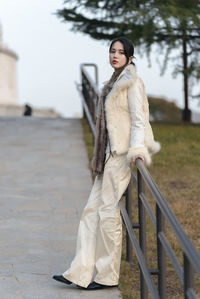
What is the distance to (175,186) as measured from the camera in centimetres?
859

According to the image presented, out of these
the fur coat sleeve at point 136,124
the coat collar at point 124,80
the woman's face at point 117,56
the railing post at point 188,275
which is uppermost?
the woman's face at point 117,56

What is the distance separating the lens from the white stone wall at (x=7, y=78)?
185 ft

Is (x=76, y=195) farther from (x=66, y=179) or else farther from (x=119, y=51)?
(x=119, y=51)

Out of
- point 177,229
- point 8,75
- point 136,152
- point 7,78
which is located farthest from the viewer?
point 8,75

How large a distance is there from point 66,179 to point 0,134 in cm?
496

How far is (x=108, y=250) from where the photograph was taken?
436cm

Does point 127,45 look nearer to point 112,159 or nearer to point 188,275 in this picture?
point 112,159

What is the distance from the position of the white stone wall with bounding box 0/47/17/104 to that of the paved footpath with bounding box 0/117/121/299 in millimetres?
43144

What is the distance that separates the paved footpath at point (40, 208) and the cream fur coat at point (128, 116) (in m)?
1.04

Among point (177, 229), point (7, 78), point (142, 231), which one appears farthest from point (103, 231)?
point (7, 78)

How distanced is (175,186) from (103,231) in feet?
14.3

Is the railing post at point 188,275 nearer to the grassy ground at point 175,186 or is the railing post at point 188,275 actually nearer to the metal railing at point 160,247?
the metal railing at point 160,247

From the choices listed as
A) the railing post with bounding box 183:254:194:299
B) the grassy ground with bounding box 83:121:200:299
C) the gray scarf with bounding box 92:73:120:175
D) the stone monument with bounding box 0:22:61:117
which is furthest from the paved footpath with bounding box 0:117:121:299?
the stone monument with bounding box 0:22:61:117

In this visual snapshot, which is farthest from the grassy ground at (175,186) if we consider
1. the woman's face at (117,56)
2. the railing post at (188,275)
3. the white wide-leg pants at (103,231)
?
the railing post at (188,275)
